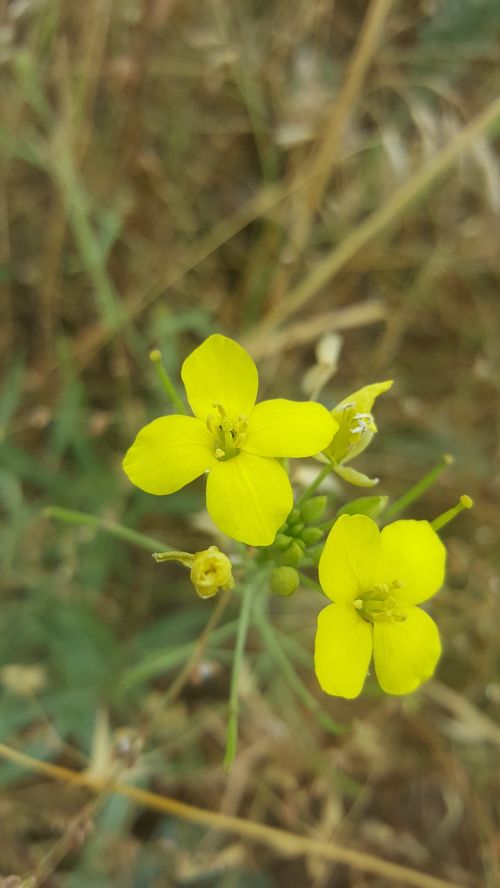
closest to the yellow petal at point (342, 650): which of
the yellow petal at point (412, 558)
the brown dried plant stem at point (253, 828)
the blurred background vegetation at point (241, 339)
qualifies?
the yellow petal at point (412, 558)

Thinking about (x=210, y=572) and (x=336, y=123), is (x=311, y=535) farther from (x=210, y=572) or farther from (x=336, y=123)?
(x=336, y=123)

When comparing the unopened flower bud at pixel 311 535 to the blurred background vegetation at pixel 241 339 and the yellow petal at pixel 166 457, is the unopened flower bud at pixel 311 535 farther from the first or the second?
the blurred background vegetation at pixel 241 339

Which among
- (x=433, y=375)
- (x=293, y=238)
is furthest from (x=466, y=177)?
(x=433, y=375)

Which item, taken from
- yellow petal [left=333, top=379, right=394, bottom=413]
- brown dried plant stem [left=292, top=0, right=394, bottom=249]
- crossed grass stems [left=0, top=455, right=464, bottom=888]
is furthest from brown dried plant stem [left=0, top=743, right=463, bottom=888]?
brown dried plant stem [left=292, top=0, right=394, bottom=249]

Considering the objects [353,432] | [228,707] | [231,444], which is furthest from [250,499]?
[228,707]

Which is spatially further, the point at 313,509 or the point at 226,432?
the point at 313,509

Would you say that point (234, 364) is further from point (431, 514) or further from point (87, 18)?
point (87, 18)

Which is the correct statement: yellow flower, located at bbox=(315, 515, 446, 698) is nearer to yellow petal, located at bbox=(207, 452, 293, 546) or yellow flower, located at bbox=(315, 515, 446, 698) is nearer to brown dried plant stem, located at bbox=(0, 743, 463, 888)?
yellow petal, located at bbox=(207, 452, 293, 546)
